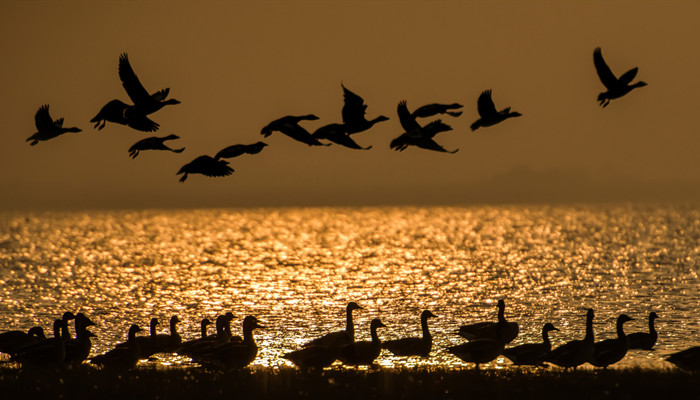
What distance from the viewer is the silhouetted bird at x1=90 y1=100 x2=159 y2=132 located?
747 inches

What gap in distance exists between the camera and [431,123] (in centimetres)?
1944

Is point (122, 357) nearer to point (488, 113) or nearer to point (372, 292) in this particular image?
point (488, 113)

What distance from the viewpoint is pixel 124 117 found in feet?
62.9

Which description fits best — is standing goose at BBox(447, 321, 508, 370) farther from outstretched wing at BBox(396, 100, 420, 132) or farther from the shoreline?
outstretched wing at BBox(396, 100, 420, 132)

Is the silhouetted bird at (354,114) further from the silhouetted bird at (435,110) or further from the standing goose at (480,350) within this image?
the standing goose at (480,350)

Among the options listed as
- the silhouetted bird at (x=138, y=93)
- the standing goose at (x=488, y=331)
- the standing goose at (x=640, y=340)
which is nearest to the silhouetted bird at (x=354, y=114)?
the silhouetted bird at (x=138, y=93)

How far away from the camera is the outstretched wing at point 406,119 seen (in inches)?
790

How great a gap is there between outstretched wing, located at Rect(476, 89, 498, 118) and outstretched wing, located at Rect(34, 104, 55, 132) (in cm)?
966

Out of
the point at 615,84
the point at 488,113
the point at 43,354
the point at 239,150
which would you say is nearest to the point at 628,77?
the point at 615,84

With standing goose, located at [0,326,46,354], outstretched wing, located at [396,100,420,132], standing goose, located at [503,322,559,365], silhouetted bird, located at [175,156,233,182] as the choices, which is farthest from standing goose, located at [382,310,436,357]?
silhouetted bird, located at [175,156,233,182]

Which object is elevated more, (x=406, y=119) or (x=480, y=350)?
(x=406, y=119)

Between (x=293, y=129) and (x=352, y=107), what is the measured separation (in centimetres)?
148

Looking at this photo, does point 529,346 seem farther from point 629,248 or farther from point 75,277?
point 629,248

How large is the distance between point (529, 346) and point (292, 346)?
14221 mm
